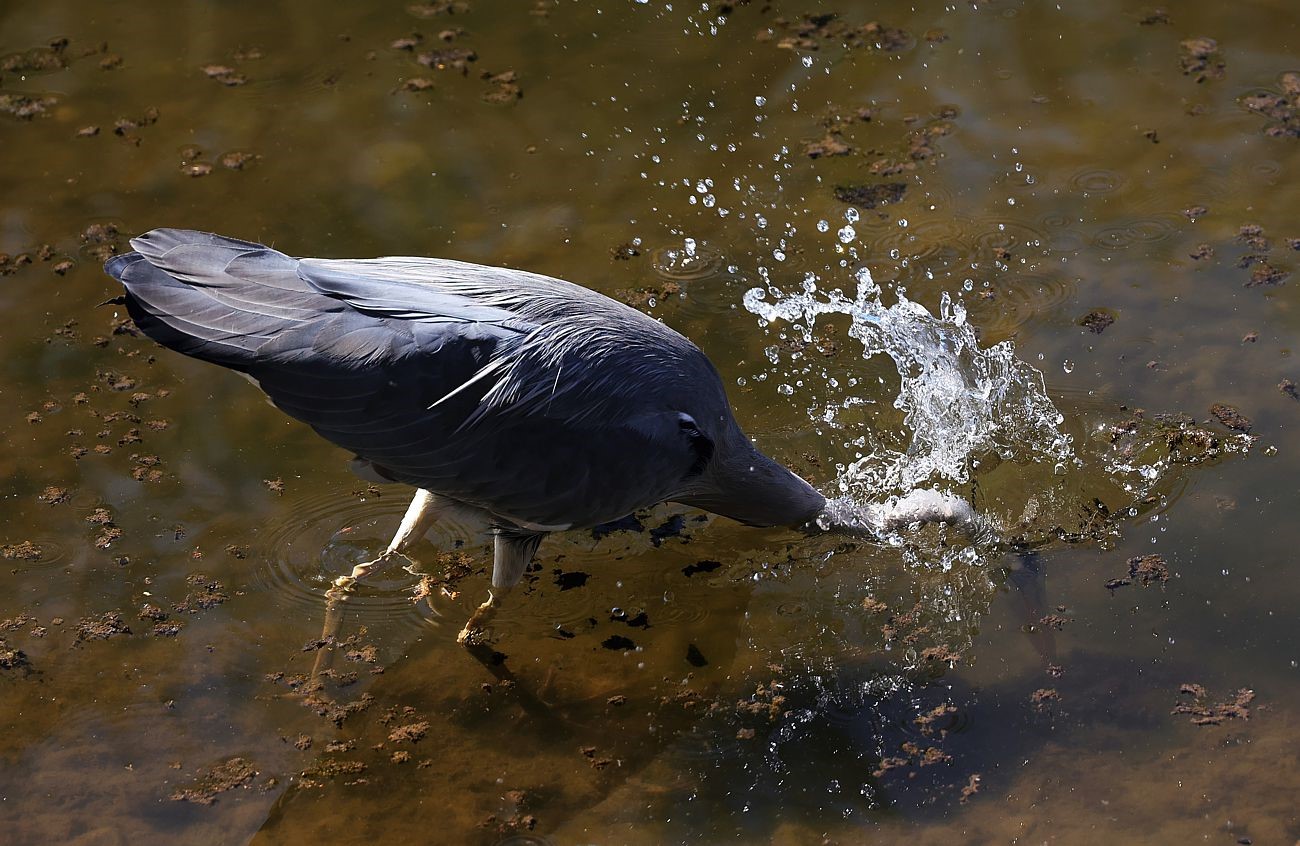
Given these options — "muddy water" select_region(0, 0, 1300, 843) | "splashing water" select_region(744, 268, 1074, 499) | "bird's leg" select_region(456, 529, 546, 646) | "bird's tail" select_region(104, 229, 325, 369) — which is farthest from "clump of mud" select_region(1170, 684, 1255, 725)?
"bird's tail" select_region(104, 229, 325, 369)

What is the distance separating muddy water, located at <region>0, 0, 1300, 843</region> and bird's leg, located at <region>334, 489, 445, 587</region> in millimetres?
123

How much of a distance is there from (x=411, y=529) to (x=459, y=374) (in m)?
0.77

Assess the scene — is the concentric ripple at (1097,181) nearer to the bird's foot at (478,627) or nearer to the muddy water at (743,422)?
the muddy water at (743,422)

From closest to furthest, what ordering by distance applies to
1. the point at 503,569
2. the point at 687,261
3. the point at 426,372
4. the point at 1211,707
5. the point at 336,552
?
the point at 426,372
the point at 1211,707
the point at 503,569
the point at 336,552
the point at 687,261

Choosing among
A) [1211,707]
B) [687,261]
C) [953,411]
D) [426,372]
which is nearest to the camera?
[426,372]

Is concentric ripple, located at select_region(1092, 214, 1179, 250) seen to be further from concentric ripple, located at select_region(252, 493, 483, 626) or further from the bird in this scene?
concentric ripple, located at select_region(252, 493, 483, 626)

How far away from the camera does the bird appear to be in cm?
435

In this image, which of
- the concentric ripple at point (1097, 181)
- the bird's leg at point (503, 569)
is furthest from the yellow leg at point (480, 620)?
the concentric ripple at point (1097, 181)

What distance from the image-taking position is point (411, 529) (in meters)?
4.87

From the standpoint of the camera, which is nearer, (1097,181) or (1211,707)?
(1211,707)

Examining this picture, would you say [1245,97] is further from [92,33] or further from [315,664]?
[92,33]

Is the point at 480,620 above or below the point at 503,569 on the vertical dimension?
below

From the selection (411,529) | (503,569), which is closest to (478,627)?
(503,569)

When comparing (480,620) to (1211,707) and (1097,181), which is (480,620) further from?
(1097,181)
